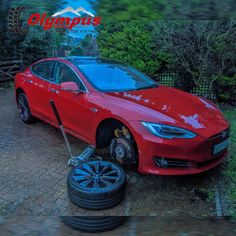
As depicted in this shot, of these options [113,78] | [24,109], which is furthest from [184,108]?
[24,109]

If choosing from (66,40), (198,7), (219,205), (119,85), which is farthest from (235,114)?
(66,40)

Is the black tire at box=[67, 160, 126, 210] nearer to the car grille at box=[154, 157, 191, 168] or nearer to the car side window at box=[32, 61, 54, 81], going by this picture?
the car grille at box=[154, 157, 191, 168]

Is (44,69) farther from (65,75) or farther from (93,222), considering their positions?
(93,222)

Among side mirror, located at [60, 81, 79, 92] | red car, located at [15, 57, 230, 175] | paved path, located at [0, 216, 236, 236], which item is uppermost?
side mirror, located at [60, 81, 79, 92]

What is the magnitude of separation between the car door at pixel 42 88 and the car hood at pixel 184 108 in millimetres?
1635

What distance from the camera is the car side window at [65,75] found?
5.07m

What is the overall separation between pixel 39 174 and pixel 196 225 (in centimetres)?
232

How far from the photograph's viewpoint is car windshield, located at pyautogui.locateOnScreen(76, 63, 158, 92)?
4.94 metres

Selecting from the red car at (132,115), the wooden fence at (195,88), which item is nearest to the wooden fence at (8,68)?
the wooden fence at (195,88)

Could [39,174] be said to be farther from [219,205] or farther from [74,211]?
[219,205]

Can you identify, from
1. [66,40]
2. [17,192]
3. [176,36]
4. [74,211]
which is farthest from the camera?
[66,40]

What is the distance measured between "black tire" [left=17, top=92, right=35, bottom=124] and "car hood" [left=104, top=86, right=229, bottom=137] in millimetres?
2675

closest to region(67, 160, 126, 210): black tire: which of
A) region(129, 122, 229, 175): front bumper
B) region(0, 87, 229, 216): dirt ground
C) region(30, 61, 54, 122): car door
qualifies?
region(0, 87, 229, 216): dirt ground

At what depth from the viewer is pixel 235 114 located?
26.5 feet
